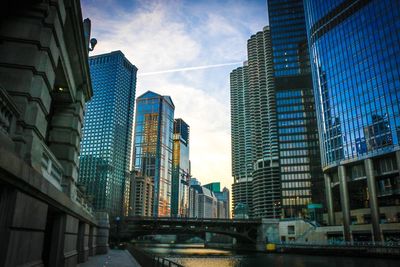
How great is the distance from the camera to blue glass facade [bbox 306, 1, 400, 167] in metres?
75.9

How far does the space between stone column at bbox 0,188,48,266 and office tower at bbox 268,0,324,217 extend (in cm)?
14882

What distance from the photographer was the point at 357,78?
8375cm

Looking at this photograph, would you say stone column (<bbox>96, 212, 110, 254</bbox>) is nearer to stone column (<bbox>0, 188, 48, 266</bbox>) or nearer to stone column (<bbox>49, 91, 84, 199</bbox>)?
stone column (<bbox>49, 91, 84, 199</bbox>)

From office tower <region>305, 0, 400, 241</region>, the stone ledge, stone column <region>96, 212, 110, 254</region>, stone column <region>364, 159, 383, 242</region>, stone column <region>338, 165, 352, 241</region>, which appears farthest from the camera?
stone column <region>338, 165, 352, 241</region>

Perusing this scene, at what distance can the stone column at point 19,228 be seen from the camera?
798 centimetres

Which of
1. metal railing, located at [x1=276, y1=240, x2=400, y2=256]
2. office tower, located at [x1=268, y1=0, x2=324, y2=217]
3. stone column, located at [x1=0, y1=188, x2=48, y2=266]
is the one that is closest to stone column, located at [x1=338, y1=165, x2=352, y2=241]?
metal railing, located at [x1=276, y1=240, x2=400, y2=256]

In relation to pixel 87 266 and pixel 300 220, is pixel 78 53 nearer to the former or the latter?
pixel 87 266

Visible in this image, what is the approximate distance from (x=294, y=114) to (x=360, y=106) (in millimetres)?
77542

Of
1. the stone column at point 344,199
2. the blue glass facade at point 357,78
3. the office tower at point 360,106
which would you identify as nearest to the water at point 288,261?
the stone column at point 344,199

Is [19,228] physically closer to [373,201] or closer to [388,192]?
[373,201]

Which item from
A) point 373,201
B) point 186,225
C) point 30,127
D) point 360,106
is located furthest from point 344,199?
point 30,127

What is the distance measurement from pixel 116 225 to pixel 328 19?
84635 mm

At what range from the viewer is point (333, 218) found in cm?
9375

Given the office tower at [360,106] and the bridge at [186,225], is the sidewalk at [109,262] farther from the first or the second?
the bridge at [186,225]
